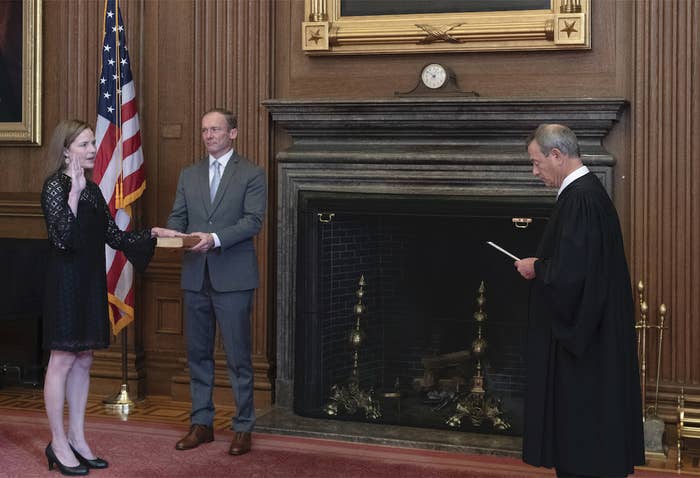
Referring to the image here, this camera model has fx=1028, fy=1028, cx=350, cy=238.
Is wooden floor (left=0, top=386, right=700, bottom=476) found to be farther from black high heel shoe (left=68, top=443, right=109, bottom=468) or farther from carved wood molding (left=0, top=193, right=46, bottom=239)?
carved wood molding (left=0, top=193, right=46, bottom=239)

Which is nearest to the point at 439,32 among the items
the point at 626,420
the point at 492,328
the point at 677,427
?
the point at 492,328

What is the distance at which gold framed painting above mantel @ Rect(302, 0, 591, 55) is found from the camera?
5.80 metres

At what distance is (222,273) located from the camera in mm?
5414

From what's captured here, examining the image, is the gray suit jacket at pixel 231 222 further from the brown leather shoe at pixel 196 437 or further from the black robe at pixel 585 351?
the black robe at pixel 585 351

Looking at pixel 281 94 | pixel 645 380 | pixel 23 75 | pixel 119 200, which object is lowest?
pixel 645 380

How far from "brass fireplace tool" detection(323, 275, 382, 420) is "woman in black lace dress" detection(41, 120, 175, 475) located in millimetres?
1749

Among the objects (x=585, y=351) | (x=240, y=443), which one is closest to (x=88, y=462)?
(x=240, y=443)

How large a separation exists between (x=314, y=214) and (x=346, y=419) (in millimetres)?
1249

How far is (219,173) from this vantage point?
5.56m

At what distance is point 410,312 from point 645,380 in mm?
1470

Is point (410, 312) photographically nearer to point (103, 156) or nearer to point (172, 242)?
point (172, 242)

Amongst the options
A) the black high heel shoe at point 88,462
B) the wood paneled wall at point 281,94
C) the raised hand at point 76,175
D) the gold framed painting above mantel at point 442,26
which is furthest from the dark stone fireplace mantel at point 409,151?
the raised hand at point 76,175

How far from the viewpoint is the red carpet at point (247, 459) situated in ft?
16.7

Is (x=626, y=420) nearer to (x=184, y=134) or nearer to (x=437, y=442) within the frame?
(x=437, y=442)
